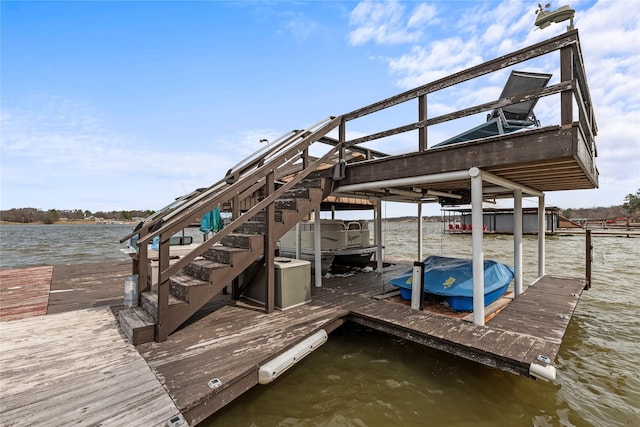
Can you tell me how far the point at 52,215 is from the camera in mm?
80250

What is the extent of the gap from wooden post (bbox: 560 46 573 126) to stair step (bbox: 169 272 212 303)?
5.13m

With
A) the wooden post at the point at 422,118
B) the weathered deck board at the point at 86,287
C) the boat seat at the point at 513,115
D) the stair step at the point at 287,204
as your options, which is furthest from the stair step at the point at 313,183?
the weathered deck board at the point at 86,287

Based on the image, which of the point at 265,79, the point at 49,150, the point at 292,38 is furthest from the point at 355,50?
the point at 49,150

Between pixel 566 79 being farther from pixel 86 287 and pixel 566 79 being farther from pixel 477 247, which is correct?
pixel 86 287

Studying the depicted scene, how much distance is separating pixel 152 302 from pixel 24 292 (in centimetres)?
495

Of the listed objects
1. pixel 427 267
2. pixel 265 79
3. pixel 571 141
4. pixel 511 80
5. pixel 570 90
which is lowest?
pixel 427 267

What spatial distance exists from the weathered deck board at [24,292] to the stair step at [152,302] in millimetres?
2056

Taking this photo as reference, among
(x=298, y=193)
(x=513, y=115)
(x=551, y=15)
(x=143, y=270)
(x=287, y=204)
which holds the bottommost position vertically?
(x=143, y=270)

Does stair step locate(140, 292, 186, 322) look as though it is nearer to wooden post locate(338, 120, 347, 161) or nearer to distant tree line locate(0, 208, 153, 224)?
wooden post locate(338, 120, 347, 161)

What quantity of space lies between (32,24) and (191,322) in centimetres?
854

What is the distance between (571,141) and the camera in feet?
10.8

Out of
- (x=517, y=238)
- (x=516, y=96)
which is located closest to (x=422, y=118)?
(x=516, y=96)

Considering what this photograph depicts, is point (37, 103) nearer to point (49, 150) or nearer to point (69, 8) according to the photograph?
point (69, 8)

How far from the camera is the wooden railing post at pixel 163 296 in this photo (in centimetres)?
345
